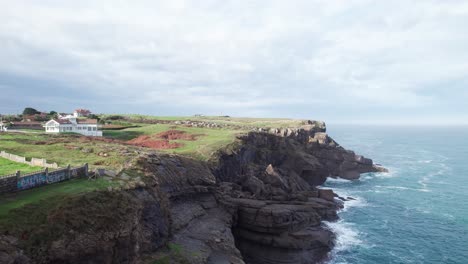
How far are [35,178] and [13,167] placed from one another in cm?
960

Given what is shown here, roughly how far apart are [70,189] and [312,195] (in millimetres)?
47745

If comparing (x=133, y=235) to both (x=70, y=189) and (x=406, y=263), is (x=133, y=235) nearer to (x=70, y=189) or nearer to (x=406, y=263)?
(x=70, y=189)

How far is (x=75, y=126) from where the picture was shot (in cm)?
7450

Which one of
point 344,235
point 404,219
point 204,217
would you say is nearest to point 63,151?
point 204,217

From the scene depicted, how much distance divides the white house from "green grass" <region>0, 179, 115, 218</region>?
45.4 metres

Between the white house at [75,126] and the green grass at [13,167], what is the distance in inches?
1404

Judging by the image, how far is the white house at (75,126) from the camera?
7188 centimetres

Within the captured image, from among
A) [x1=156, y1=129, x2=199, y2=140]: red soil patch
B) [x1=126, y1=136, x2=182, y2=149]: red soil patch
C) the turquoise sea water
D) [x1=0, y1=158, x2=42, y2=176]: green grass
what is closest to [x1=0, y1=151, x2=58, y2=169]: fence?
[x1=0, y1=158, x2=42, y2=176]: green grass

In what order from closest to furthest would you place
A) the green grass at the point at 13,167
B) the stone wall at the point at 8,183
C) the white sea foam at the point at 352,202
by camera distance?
the stone wall at the point at 8,183 → the green grass at the point at 13,167 → the white sea foam at the point at 352,202

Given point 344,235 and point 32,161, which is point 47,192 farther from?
point 344,235

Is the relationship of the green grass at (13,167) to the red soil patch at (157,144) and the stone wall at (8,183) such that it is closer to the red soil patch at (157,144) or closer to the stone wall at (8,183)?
the stone wall at (8,183)

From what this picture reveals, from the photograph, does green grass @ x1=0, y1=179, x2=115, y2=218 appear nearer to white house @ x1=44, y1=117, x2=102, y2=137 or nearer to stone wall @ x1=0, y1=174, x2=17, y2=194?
stone wall @ x1=0, y1=174, x2=17, y2=194

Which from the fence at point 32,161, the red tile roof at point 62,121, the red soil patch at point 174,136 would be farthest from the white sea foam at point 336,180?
the fence at point 32,161

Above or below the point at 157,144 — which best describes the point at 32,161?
below
